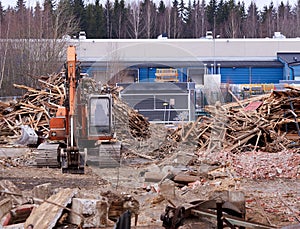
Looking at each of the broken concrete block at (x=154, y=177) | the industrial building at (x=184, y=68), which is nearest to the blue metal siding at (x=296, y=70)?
the industrial building at (x=184, y=68)

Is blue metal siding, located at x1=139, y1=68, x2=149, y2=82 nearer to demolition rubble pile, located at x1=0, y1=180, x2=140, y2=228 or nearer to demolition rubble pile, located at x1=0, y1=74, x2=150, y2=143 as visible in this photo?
demolition rubble pile, located at x1=0, y1=74, x2=150, y2=143

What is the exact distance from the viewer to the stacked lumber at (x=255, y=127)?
1495 centimetres

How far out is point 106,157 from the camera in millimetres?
13922

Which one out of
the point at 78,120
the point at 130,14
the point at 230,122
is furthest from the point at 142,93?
the point at 130,14

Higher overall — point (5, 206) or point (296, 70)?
point (296, 70)

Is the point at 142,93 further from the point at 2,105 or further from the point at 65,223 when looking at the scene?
the point at 65,223

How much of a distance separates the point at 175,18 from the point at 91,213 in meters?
56.5

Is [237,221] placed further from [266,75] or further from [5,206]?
[266,75]

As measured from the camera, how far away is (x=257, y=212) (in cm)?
722

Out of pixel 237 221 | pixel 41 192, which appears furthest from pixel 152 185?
pixel 237 221

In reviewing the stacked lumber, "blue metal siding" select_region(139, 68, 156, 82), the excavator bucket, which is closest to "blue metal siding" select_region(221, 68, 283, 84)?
"blue metal siding" select_region(139, 68, 156, 82)

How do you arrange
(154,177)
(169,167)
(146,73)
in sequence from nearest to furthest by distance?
(154,177)
(169,167)
(146,73)

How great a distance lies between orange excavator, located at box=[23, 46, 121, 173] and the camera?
1306 centimetres

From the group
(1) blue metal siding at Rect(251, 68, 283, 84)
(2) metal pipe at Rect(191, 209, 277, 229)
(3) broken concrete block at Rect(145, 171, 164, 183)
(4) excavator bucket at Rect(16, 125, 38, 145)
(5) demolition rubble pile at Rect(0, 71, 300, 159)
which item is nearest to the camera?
(2) metal pipe at Rect(191, 209, 277, 229)
